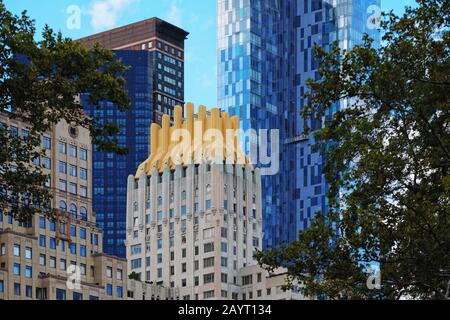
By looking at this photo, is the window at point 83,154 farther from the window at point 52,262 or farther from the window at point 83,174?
the window at point 52,262

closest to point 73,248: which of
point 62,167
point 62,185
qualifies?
point 62,185

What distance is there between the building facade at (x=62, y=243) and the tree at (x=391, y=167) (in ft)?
373

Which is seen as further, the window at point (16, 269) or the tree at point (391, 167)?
the window at point (16, 269)

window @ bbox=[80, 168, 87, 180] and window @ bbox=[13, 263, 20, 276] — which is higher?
window @ bbox=[80, 168, 87, 180]

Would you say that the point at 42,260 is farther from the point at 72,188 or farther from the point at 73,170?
the point at 73,170

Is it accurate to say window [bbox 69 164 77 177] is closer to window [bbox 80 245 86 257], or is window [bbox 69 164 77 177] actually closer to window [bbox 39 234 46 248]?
window [bbox 80 245 86 257]

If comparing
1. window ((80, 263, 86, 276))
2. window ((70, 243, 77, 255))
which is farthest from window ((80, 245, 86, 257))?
window ((80, 263, 86, 276))

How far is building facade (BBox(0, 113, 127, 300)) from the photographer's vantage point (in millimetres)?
165125

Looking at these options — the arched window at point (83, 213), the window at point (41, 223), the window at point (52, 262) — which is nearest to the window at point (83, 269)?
the window at point (52, 262)

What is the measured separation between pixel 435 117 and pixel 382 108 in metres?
2.12

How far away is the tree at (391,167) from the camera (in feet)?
158

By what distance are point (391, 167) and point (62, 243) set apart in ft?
430

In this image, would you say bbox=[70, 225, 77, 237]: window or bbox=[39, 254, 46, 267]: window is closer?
bbox=[39, 254, 46, 267]: window

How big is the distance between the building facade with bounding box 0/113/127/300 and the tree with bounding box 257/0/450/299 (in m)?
114
